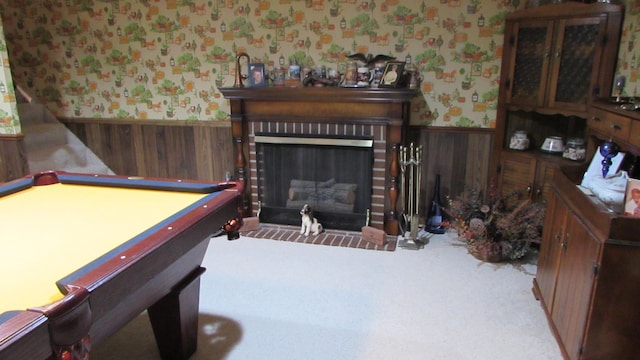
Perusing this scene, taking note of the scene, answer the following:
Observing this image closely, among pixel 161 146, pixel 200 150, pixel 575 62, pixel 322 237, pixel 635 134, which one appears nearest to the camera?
pixel 635 134

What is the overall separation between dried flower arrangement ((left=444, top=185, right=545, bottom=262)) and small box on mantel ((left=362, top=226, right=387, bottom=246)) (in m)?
0.58

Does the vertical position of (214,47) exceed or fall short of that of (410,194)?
it exceeds it

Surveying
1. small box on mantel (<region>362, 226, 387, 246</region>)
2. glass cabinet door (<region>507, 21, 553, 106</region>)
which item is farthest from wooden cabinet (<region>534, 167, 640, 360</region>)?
small box on mantel (<region>362, 226, 387, 246</region>)

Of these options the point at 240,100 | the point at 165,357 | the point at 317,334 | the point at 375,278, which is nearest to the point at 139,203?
the point at 165,357

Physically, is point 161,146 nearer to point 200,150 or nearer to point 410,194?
point 200,150

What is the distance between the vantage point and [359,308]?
2.71 meters

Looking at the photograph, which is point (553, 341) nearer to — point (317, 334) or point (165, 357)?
point (317, 334)

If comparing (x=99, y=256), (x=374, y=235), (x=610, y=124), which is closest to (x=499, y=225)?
(x=374, y=235)

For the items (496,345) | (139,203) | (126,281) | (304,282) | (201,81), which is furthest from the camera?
(201,81)

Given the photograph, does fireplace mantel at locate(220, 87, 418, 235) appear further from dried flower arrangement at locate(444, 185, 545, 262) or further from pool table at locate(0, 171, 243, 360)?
pool table at locate(0, 171, 243, 360)

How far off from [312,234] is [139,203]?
1.97 meters

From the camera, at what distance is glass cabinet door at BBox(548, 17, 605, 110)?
3.00m

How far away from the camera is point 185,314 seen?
7.12 ft

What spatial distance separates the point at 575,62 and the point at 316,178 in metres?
2.18
